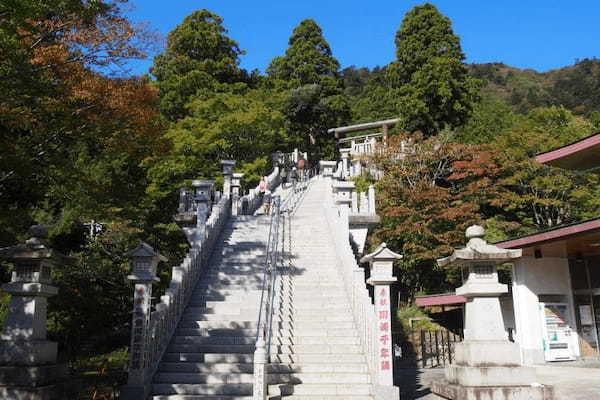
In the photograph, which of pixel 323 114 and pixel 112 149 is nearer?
pixel 112 149

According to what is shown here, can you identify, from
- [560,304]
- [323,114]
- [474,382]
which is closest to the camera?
[474,382]

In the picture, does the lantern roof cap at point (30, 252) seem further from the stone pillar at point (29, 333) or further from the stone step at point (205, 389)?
the stone step at point (205, 389)

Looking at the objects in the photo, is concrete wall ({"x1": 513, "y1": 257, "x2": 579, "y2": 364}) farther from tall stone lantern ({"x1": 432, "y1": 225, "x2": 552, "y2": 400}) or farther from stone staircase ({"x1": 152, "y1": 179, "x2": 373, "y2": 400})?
tall stone lantern ({"x1": 432, "y1": 225, "x2": 552, "y2": 400})

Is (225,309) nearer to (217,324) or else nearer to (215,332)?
(217,324)

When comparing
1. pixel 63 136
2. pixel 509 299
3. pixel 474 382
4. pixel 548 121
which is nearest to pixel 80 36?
pixel 63 136

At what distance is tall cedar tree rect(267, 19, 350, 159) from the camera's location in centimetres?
4094

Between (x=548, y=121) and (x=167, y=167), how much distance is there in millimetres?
20625

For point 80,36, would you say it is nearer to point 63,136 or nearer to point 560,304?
point 63,136

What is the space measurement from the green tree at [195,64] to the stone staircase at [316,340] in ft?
75.1

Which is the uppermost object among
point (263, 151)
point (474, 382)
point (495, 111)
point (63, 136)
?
point (495, 111)

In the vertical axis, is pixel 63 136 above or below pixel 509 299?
above

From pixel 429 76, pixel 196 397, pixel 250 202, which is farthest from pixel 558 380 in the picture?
pixel 429 76

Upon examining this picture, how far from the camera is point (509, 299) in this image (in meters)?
16.7

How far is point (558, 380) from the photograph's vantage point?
408 inches
